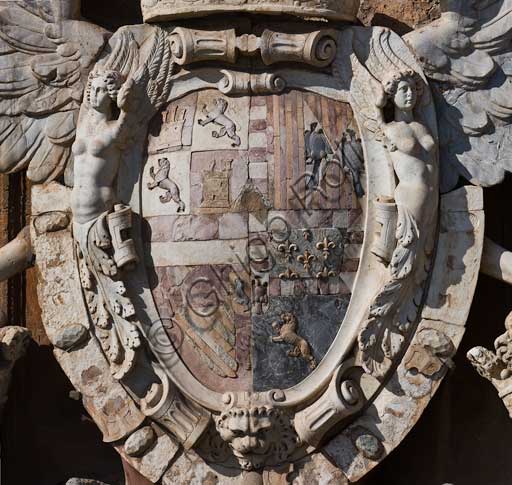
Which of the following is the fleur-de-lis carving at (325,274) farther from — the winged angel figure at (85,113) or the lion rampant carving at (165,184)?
the winged angel figure at (85,113)

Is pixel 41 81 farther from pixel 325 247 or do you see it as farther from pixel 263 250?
pixel 325 247

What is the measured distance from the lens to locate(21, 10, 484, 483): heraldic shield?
41.2ft

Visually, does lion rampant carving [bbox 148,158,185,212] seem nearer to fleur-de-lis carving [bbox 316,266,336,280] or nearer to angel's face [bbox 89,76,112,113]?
angel's face [bbox 89,76,112,113]

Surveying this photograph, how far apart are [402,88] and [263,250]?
1.15 m

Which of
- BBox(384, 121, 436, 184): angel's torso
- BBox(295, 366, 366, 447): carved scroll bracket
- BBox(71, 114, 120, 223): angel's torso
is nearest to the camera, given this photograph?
BBox(295, 366, 366, 447): carved scroll bracket

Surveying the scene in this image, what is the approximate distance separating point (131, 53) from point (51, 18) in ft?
1.79

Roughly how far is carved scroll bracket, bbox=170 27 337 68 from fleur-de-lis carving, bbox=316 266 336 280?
3.69 feet

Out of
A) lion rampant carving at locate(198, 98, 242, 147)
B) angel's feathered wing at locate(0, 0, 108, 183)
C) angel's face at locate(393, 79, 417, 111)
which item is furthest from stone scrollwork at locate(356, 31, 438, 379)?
angel's feathered wing at locate(0, 0, 108, 183)

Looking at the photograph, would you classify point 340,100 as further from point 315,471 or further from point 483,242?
point 315,471

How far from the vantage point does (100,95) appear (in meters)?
12.8

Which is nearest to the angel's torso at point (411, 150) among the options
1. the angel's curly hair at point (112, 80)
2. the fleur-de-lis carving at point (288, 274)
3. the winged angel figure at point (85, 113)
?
the fleur-de-lis carving at point (288, 274)

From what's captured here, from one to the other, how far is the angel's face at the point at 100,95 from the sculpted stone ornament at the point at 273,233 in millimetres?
12

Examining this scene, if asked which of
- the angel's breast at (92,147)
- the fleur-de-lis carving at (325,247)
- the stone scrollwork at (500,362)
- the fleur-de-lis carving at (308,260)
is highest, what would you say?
the angel's breast at (92,147)

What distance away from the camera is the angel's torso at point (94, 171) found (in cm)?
1270
